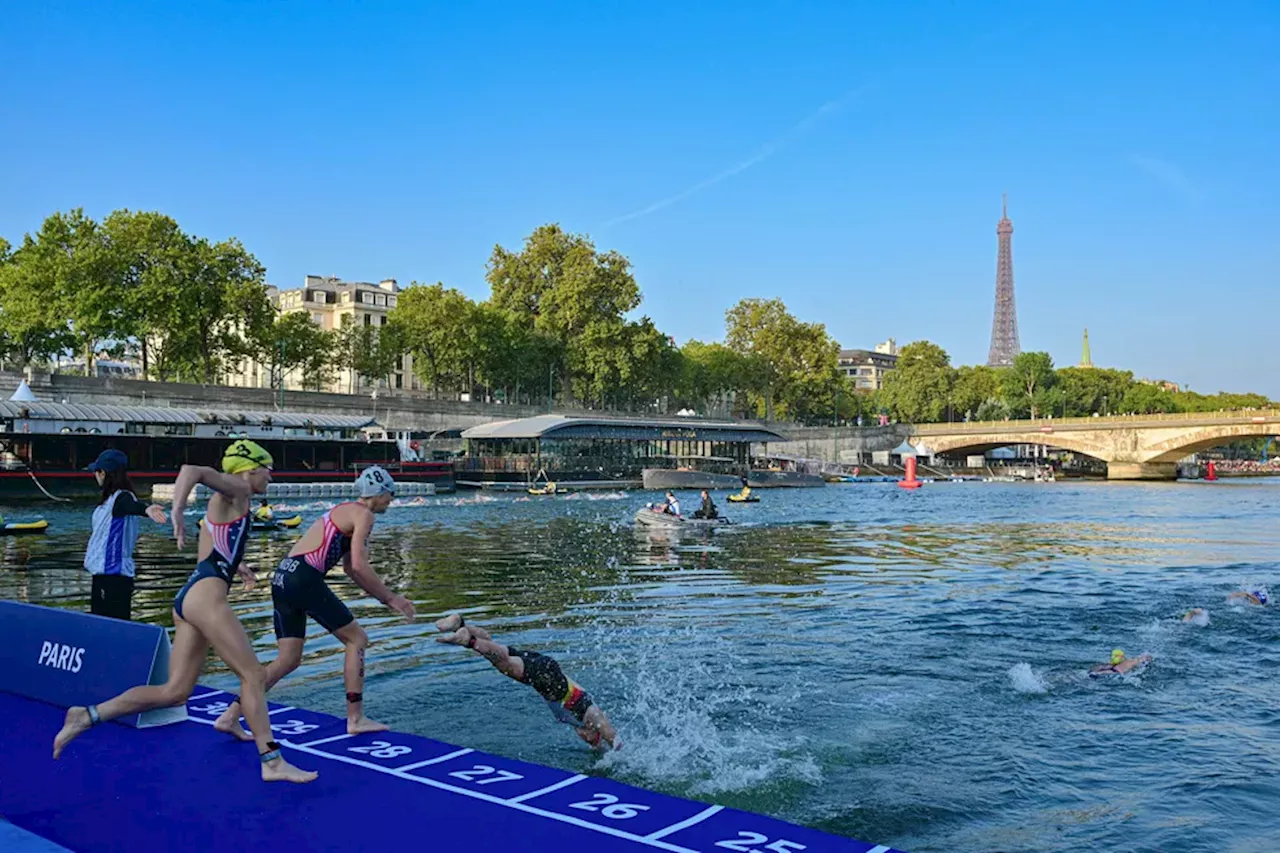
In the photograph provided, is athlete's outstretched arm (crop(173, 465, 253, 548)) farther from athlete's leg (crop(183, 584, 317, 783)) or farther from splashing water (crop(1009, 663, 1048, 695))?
splashing water (crop(1009, 663, 1048, 695))

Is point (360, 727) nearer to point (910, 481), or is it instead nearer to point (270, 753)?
point (270, 753)

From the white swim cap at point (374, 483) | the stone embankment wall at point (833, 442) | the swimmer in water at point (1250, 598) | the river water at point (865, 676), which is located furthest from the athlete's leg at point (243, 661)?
the stone embankment wall at point (833, 442)

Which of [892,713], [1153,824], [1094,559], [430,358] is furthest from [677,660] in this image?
[430,358]

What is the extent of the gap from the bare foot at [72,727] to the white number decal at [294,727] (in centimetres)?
151

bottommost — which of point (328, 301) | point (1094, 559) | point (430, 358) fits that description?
point (1094, 559)

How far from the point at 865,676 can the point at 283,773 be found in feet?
28.0

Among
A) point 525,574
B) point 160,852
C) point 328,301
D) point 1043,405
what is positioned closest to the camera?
point 160,852

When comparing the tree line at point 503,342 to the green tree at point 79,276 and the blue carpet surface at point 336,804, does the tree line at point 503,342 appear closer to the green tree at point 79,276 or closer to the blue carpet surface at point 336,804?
the green tree at point 79,276

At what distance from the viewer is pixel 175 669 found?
781cm

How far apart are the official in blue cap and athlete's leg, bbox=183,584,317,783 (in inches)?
122

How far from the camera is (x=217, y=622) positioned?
7.25 meters

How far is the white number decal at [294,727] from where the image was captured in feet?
28.0

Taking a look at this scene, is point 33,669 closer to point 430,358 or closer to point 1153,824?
point 1153,824

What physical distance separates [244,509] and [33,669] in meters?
3.44
